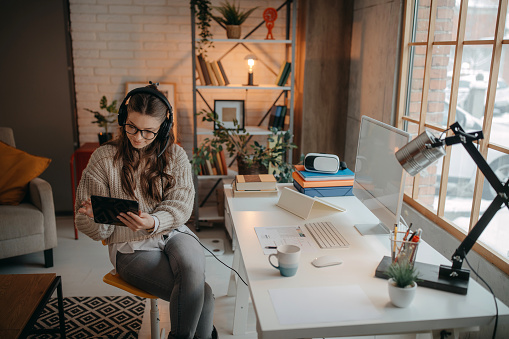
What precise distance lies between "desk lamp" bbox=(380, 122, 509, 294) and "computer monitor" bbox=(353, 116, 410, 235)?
0.10 meters

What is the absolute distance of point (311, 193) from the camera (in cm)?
238

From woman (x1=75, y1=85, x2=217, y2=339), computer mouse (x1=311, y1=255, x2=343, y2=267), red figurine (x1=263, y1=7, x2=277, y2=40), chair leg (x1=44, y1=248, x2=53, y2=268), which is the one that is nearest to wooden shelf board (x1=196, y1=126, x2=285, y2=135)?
Answer: red figurine (x1=263, y1=7, x2=277, y2=40)

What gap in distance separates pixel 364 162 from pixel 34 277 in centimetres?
161

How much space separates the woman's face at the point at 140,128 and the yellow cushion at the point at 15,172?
5.22ft

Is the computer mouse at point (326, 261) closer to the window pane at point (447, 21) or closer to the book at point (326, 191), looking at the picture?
the book at point (326, 191)

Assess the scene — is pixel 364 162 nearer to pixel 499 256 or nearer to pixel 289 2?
pixel 499 256

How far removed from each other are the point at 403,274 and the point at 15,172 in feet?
9.05

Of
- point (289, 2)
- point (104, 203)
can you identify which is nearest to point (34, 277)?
point (104, 203)

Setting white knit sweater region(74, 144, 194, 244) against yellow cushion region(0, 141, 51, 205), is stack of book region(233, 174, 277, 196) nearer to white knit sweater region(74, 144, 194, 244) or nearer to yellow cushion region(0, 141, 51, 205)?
white knit sweater region(74, 144, 194, 244)

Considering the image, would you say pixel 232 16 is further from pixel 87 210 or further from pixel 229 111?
pixel 87 210

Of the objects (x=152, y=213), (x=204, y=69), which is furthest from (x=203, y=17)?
(x=152, y=213)

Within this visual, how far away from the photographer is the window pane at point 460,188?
2.31 m

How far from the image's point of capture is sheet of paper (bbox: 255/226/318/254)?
184 cm

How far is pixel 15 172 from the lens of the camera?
3.20 metres
